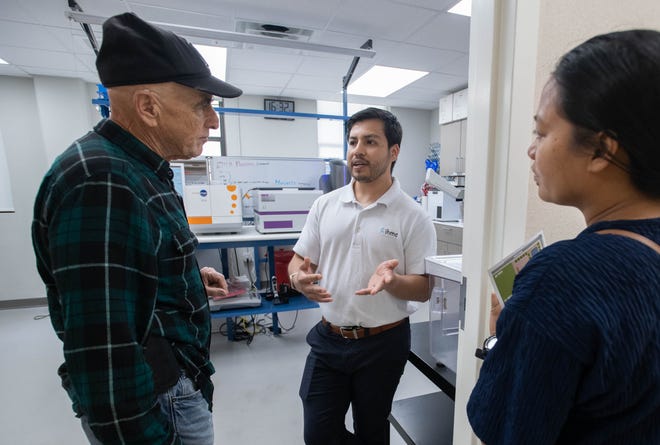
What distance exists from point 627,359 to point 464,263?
439 mm

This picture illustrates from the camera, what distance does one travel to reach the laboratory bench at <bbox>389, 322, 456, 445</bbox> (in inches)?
37.4

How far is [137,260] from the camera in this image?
0.58m

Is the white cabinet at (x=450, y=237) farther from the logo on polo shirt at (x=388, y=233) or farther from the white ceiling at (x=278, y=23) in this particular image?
the logo on polo shirt at (x=388, y=233)

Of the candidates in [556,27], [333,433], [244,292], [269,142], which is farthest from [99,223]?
[269,142]

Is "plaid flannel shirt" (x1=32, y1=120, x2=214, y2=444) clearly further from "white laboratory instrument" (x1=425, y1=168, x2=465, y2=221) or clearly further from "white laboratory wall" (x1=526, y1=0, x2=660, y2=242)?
"white laboratory instrument" (x1=425, y1=168, x2=465, y2=221)

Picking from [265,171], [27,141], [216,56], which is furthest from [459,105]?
[27,141]

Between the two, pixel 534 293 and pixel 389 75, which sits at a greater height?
pixel 389 75

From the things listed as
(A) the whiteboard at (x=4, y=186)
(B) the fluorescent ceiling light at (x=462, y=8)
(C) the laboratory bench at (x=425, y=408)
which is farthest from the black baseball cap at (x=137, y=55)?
(A) the whiteboard at (x=4, y=186)

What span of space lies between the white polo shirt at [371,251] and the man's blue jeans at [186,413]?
0.52 m

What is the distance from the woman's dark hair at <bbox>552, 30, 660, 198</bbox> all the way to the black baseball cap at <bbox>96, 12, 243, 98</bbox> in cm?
69

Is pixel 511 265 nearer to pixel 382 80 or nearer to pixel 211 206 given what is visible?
pixel 211 206

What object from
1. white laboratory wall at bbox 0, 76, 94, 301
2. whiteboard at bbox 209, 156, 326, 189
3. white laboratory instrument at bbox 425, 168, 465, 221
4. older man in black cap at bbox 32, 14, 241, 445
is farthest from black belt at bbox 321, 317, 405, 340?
white laboratory wall at bbox 0, 76, 94, 301

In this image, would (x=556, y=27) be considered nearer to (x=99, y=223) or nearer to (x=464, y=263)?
(x=464, y=263)

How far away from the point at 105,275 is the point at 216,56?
354 cm
